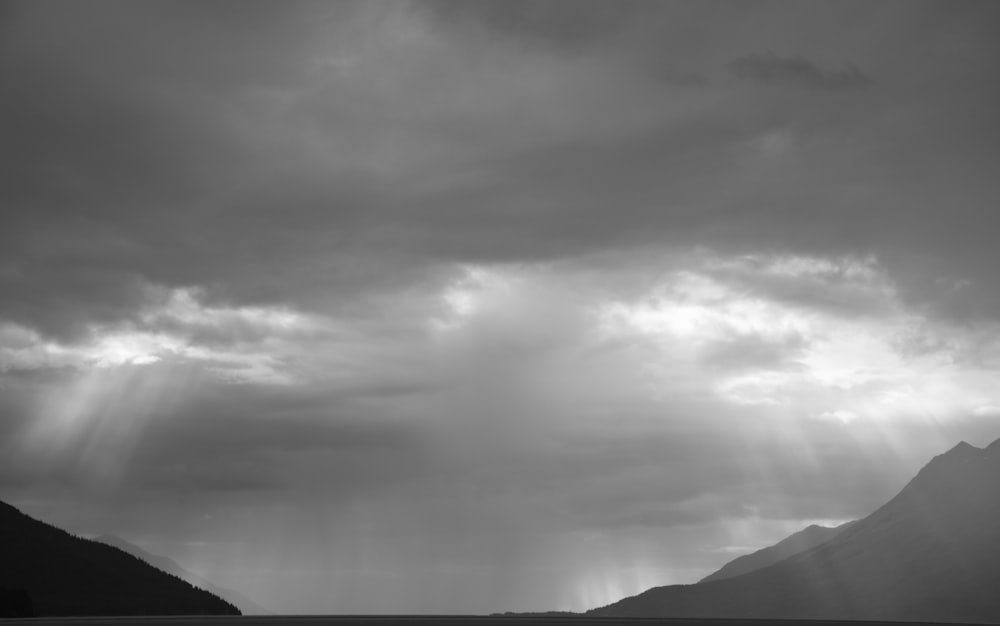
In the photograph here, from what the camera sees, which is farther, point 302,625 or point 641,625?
point 641,625

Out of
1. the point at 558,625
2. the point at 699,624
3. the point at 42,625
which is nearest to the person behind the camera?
the point at 42,625

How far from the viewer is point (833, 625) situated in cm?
14475

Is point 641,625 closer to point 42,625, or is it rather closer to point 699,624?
point 699,624

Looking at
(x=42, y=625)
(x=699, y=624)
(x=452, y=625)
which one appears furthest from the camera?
(x=699, y=624)

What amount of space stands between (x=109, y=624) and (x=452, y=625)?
53.5 metres

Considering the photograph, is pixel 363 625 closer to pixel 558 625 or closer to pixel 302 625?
pixel 302 625

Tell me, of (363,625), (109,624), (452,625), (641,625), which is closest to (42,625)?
(109,624)

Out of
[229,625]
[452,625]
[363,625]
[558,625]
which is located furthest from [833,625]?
[229,625]

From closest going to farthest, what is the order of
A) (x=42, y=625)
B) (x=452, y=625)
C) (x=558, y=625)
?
(x=42, y=625) → (x=558, y=625) → (x=452, y=625)

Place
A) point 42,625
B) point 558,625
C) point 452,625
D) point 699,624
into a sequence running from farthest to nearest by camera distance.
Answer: point 699,624, point 452,625, point 558,625, point 42,625

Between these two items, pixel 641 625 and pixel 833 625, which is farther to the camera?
pixel 641 625

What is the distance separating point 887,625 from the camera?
168250mm

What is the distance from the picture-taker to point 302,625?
148m

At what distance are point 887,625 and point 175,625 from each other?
119052 millimetres
